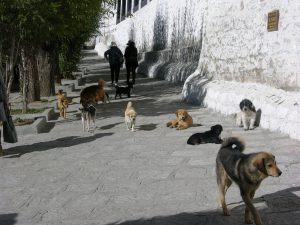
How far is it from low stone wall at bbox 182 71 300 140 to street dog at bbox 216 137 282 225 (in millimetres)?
3745

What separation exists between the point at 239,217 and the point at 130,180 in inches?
76.9

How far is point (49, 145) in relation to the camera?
9.21 metres

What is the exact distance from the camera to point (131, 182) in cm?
618

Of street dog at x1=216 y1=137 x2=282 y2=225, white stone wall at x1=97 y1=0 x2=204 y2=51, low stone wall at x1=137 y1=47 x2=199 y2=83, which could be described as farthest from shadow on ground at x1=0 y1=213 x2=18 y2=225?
white stone wall at x1=97 y1=0 x2=204 y2=51

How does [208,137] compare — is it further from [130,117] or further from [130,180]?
[130,180]

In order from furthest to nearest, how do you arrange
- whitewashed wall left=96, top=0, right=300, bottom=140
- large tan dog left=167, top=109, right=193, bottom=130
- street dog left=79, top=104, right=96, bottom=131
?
street dog left=79, top=104, right=96, bottom=131, large tan dog left=167, top=109, right=193, bottom=130, whitewashed wall left=96, top=0, right=300, bottom=140

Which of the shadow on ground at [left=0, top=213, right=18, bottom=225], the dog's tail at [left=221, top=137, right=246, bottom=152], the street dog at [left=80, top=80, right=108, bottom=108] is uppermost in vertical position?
the dog's tail at [left=221, top=137, right=246, bottom=152]

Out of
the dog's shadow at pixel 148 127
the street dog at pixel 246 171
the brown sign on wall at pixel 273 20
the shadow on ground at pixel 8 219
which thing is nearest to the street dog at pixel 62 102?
the dog's shadow at pixel 148 127

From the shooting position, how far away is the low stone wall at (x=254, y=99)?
27.8ft

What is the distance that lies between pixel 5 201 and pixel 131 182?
157cm

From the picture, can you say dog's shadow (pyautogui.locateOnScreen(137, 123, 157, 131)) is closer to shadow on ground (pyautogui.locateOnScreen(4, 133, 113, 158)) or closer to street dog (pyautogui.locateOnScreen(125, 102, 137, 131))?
street dog (pyautogui.locateOnScreen(125, 102, 137, 131))

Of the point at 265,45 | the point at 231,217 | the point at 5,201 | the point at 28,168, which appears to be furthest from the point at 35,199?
the point at 265,45

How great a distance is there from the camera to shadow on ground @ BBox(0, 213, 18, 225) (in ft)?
16.4

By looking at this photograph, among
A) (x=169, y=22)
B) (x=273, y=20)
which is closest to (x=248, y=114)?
(x=273, y=20)
